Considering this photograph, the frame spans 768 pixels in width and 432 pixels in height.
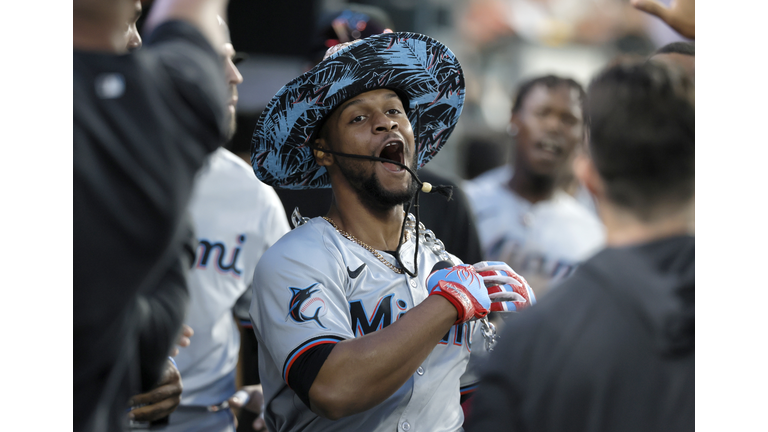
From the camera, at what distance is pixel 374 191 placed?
8.55 feet

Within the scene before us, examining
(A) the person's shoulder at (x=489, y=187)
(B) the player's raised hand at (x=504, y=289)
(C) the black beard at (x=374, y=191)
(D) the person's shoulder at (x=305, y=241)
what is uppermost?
(C) the black beard at (x=374, y=191)

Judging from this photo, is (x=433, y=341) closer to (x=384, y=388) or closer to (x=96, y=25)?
(x=384, y=388)

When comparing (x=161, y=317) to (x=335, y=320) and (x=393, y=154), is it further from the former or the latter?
(x=393, y=154)

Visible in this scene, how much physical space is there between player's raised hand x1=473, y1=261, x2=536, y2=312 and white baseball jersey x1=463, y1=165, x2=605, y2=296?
2.61 m

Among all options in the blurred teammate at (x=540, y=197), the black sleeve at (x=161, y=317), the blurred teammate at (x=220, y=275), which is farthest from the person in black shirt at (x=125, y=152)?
the blurred teammate at (x=540, y=197)

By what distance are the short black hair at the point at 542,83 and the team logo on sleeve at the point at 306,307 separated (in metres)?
3.71

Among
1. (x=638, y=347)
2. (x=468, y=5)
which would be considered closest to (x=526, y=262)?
(x=638, y=347)

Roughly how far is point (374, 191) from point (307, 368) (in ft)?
2.54

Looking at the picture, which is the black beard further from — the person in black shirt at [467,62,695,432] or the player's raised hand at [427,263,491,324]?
the person in black shirt at [467,62,695,432]

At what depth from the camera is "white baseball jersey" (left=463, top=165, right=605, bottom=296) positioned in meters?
5.12

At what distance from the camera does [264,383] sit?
2.51m

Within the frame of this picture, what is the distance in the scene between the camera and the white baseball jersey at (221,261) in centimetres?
334

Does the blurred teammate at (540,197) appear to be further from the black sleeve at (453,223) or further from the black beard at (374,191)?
the black beard at (374,191)

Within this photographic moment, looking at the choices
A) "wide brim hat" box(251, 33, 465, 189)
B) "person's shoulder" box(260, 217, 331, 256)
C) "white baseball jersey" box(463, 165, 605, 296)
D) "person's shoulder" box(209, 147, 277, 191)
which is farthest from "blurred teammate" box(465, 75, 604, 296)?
"person's shoulder" box(260, 217, 331, 256)
